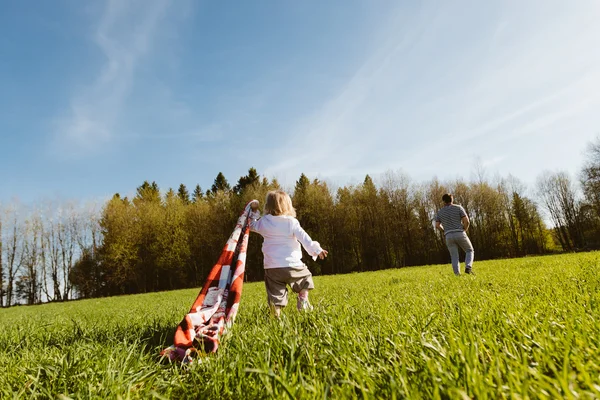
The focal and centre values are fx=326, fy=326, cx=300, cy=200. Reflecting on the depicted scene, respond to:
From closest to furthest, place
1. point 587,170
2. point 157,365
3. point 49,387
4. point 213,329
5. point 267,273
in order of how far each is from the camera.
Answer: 1. point 49,387
2. point 157,365
3. point 213,329
4. point 267,273
5. point 587,170

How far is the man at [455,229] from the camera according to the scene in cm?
910

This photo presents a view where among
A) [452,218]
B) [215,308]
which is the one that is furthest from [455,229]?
[215,308]

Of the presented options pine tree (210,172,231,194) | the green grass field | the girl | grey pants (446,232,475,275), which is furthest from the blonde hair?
pine tree (210,172,231,194)

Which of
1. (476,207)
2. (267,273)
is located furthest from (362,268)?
(267,273)

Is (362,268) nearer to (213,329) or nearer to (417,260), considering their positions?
(417,260)

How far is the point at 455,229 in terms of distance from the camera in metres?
9.30

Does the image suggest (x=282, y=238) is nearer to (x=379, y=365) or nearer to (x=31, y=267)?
(x=379, y=365)

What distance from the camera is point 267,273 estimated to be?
4816mm

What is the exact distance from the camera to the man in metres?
9.10

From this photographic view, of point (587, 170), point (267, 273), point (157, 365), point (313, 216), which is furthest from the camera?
point (313, 216)

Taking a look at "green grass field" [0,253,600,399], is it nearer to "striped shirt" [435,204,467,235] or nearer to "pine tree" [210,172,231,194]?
"striped shirt" [435,204,467,235]

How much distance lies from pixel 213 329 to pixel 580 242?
60979mm

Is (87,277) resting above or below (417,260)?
above

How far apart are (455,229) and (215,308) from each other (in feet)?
26.0
